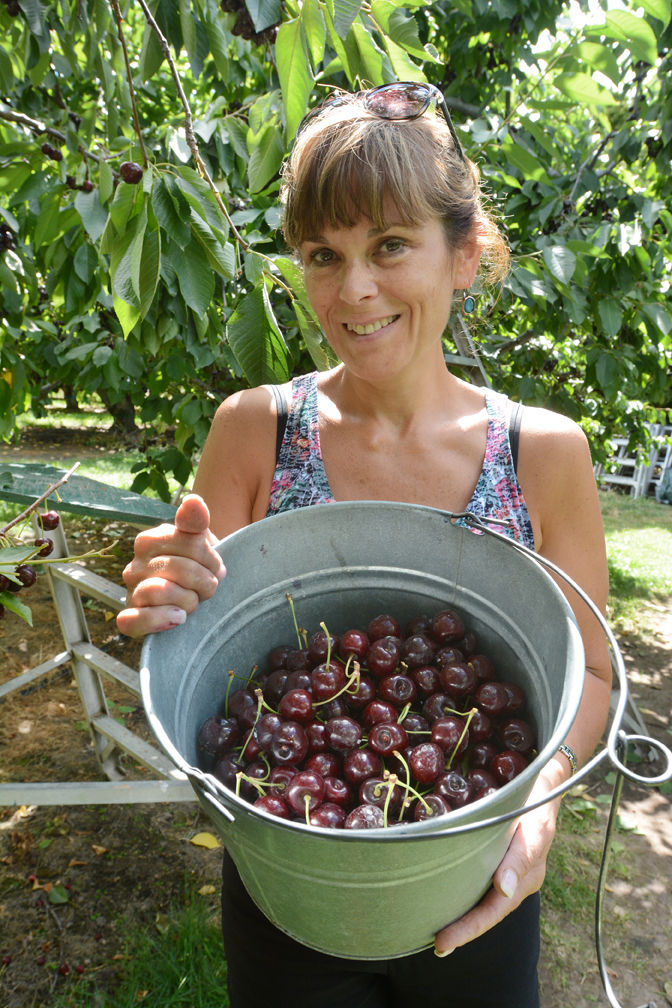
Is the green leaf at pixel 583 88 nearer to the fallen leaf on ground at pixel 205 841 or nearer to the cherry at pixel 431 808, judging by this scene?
the cherry at pixel 431 808

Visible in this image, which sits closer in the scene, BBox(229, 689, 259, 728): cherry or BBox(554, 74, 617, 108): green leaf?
BBox(229, 689, 259, 728): cherry

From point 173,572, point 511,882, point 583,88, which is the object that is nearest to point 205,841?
point 511,882

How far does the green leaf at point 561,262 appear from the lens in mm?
2197

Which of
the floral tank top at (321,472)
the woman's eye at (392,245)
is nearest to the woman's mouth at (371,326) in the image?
the woman's eye at (392,245)

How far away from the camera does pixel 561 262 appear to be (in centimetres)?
222

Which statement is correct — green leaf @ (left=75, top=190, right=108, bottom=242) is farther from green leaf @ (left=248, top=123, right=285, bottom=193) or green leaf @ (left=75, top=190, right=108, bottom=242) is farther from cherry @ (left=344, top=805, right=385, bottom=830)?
cherry @ (left=344, top=805, right=385, bottom=830)

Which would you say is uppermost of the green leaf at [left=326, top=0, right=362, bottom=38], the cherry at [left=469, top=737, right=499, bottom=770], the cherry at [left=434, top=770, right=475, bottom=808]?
the green leaf at [left=326, top=0, right=362, bottom=38]

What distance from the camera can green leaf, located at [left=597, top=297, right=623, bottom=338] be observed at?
8.29ft

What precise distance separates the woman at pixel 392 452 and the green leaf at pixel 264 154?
271 mm

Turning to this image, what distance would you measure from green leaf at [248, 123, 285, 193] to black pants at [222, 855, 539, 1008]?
5.07 ft

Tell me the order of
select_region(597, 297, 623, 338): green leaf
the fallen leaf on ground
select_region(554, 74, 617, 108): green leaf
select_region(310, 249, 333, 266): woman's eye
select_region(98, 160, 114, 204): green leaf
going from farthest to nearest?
the fallen leaf on ground < select_region(597, 297, 623, 338): green leaf < select_region(554, 74, 617, 108): green leaf < select_region(98, 160, 114, 204): green leaf < select_region(310, 249, 333, 266): woman's eye

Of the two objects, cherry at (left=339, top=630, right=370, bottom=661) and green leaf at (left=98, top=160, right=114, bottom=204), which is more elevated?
green leaf at (left=98, top=160, right=114, bottom=204)

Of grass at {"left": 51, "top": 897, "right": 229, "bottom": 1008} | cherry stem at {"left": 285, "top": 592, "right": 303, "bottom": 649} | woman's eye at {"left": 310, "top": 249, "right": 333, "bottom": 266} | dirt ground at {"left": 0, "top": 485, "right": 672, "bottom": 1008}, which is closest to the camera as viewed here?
cherry stem at {"left": 285, "top": 592, "right": 303, "bottom": 649}

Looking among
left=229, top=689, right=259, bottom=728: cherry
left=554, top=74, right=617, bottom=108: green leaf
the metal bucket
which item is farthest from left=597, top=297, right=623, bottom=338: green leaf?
left=229, top=689, right=259, bottom=728: cherry
